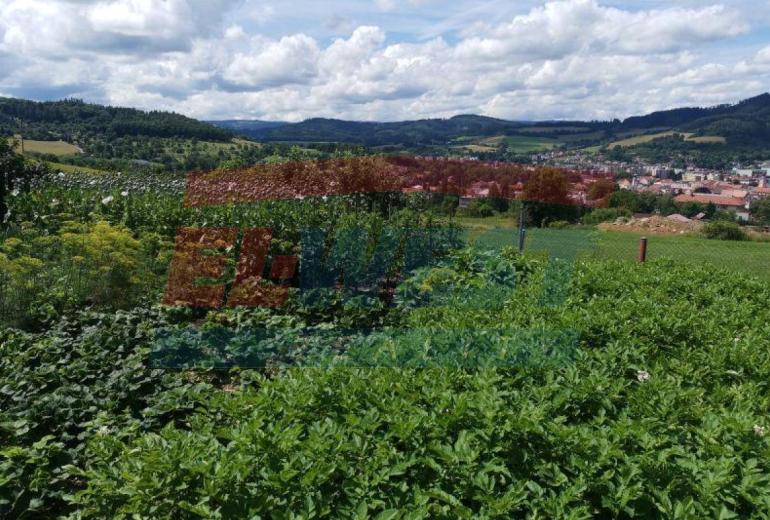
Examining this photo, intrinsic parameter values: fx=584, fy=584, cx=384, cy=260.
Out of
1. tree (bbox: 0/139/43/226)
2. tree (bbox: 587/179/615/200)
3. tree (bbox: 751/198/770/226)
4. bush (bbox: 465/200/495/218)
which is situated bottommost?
tree (bbox: 751/198/770/226)

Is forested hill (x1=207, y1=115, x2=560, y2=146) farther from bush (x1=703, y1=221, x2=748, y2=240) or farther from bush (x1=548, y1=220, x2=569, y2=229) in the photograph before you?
bush (x1=703, y1=221, x2=748, y2=240)

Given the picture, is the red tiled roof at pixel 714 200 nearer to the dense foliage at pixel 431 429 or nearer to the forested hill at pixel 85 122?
the forested hill at pixel 85 122

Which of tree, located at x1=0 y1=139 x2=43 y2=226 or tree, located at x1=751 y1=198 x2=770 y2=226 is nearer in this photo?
Result: tree, located at x1=0 y1=139 x2=43 y2=226

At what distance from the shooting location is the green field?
35.8 feet

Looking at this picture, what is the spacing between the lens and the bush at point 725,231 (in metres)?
18.5

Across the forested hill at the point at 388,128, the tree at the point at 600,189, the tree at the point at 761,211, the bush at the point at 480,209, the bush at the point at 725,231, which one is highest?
the forested hill at the point at 388,128

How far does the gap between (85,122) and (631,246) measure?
27911 mm

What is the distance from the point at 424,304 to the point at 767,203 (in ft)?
53.9

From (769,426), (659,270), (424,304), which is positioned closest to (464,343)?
(769,426)

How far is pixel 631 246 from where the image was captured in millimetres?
13812

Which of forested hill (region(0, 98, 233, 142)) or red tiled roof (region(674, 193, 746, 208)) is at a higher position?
forested hill (region(0, 98, 233, 142))

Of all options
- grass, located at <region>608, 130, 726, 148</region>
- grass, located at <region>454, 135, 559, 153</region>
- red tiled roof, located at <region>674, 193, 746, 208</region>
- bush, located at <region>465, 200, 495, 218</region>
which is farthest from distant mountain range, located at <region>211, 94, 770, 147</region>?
bush, located at <region>465, 200, 495, 218</region>

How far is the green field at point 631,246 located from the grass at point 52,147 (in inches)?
694

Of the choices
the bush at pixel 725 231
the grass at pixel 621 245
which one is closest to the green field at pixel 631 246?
the grass at pixel 621 245
